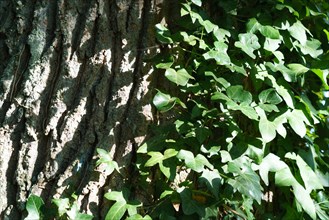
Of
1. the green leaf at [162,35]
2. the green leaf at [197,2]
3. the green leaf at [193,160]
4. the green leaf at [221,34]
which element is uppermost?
the green leaf at [197,2]

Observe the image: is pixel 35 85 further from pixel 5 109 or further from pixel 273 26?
pixel 273 26

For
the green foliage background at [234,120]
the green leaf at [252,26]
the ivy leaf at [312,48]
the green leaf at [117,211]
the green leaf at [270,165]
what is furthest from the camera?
the ivy leaf at [312,48]

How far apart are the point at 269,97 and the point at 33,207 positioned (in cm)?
97

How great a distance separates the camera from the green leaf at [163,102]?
1.78m

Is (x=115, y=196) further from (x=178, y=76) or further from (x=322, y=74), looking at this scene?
→ (x=322, y=74)

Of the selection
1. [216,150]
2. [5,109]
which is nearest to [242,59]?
[216,150]

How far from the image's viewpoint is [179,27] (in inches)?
77.6

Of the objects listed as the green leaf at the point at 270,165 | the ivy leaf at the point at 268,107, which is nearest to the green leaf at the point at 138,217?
the green leaf at the point at 270,165

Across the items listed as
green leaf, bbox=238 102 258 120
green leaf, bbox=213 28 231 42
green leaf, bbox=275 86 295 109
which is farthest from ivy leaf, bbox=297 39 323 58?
green leaf, bbox=238 102 258 120

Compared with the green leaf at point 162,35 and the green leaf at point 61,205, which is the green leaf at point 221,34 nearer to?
the green leaf at point 162,35

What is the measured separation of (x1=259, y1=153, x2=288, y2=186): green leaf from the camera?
6.22 ft

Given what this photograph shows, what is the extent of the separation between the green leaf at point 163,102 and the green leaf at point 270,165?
17.1 inches

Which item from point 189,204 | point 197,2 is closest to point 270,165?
point 189,204

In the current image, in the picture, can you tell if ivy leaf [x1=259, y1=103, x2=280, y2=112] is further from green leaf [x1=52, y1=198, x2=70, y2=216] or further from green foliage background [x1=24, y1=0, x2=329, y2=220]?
green leaf [x1=52, y1=198, x2=70, y2=216]
